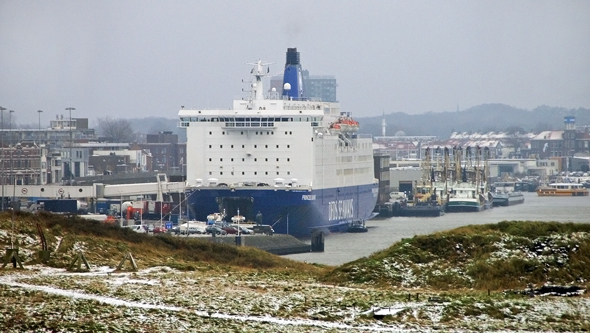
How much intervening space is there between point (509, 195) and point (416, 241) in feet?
314

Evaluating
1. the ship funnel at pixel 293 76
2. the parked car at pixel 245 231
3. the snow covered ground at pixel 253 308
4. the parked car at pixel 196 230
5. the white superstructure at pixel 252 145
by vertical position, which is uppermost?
the ship funnel at pixel 293 76

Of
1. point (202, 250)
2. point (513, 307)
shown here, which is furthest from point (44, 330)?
point (202, 250)

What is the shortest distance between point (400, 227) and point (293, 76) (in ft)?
36.1

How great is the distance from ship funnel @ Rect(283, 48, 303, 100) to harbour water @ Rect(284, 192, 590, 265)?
9.19m

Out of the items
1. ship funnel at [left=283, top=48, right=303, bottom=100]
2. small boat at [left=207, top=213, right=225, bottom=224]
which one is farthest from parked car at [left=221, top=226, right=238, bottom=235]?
ship funnel at [left=283, top=48, right=303, bottom=100]

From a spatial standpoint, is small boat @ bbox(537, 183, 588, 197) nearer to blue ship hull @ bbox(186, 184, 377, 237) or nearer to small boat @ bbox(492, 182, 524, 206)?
small boat @ bbox(492, 182, 524, 206)

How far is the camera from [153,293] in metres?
19.3

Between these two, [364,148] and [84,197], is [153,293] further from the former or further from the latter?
[364,148]

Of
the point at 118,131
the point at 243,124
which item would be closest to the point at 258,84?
the point at 243,124

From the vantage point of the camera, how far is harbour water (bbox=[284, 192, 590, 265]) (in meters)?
52.9

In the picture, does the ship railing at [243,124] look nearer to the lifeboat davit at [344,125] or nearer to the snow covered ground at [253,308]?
the lifeboat davit at [344,125]

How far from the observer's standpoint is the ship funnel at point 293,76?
252 feet

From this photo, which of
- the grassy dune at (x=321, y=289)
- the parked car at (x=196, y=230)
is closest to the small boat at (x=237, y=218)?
the parked car at (x=196, y=230)

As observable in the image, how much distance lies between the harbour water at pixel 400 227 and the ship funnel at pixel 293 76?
9.19 metres
